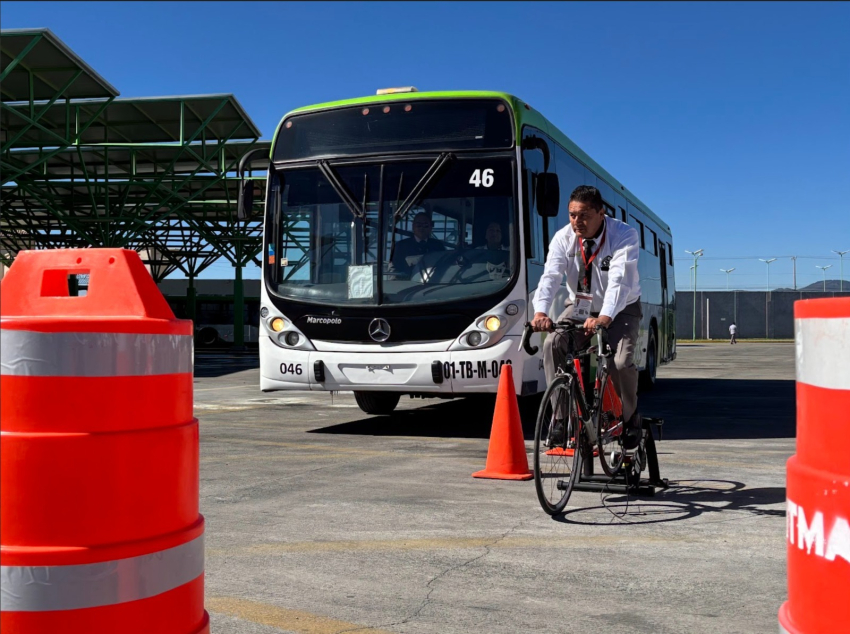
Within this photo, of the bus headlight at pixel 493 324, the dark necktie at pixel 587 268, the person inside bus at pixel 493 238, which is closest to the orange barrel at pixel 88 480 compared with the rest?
the dark necktie at pixel 587 268

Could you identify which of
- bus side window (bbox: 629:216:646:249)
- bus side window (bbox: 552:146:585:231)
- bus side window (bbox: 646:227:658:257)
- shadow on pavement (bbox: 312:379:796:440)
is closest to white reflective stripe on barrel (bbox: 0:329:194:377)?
shadow on pavement (bbox: 312:379:796:440)

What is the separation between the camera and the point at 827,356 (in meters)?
2.11

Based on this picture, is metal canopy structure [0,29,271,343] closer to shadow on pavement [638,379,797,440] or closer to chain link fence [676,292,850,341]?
shadow on pavement [638,379,797,440]

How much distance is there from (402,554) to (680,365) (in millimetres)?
25282

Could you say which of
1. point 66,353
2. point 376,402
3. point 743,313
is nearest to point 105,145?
point 376,402

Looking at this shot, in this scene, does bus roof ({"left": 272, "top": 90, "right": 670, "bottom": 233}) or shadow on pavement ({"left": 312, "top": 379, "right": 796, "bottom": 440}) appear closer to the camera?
bus roof ({"left": 272, "top": 90, "right": 670, "bottom": 233})

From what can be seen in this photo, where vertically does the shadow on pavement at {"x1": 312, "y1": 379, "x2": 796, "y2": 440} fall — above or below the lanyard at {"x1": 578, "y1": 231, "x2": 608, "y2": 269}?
below

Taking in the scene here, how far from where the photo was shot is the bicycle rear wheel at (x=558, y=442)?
19.4 ft

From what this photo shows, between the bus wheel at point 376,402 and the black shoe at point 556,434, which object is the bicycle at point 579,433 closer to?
the black shoe at point 556,434

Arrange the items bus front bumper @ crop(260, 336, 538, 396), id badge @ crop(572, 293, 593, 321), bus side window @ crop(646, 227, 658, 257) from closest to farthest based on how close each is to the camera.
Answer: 1. id badge @ crop(572, 293, 593, 321)
2. bus front bumper @ crop(260, 336, 538, 396)
3. bus side window @ crop(646, 227, 658, 257)

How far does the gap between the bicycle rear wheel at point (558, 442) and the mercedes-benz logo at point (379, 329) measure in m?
3.88

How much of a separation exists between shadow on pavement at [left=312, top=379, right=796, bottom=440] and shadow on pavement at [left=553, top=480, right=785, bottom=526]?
2.25 metres

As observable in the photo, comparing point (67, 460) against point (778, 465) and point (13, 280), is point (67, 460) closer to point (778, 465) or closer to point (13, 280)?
point (13, 280)

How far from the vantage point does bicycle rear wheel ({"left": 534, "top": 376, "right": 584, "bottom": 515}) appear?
5.91 m
